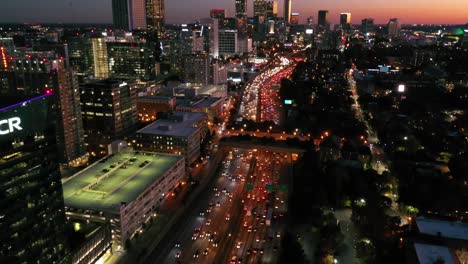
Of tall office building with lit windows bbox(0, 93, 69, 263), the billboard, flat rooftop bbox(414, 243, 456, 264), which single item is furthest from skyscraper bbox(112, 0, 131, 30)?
flat rooftop bbox(414, 243, 456, 264)

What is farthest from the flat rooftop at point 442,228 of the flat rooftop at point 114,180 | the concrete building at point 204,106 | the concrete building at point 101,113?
the concrete building at point 204,106

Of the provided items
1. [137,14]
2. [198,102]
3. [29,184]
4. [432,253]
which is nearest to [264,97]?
[198,102]

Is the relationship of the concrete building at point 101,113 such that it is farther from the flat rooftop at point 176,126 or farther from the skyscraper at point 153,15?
the skyscraper at point 153,15

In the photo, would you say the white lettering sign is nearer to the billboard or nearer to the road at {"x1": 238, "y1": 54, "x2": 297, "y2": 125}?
the billboard

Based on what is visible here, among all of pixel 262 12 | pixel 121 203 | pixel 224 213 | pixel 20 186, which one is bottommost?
pixel 224 213

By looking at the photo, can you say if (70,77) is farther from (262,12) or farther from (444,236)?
(262,12)

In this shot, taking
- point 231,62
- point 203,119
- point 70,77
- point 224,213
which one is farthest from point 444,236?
point 231,62
